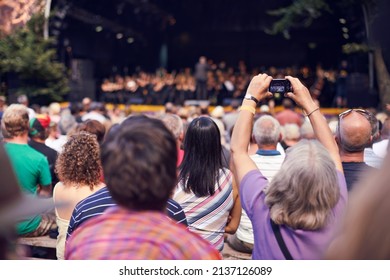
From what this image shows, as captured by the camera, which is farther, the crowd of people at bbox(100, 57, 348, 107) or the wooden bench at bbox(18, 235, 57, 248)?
the crowd of people at bbox(100, 57, 348, 107)

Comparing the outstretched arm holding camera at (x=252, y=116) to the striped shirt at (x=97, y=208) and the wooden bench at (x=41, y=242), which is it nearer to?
the striped shirt at (x=97, y=208)

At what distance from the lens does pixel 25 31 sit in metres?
12.5

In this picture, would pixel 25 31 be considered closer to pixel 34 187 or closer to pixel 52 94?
pixel 52 94

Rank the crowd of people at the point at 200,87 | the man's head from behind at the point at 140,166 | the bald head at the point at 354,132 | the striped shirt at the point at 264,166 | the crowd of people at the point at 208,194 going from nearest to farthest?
the crowd of people at the point at 208,194 → the man's head from behind at the point at 140,166 → the bald head at the point at 354,132 → the striped shirt at the point at 264,166 → the crowd of people at the point at 200,87

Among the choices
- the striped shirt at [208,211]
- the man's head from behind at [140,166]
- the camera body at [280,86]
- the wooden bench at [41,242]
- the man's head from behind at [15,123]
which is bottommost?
the wooden bench at [41,242]

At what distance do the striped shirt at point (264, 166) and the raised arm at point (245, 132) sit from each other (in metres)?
1.10

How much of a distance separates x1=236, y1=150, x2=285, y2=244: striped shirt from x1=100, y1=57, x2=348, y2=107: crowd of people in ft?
36.7

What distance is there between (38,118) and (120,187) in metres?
3.44

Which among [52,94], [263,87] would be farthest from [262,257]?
[52,94]

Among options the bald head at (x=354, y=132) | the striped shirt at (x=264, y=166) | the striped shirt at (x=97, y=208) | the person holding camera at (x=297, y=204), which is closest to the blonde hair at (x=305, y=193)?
the person holding camera at (x=297, y=204)

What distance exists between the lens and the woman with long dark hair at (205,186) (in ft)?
8.61

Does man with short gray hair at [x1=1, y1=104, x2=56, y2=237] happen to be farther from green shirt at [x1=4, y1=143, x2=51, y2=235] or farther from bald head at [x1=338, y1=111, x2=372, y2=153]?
bald head at [x1=338, y1=111, x2=372, y2=153]

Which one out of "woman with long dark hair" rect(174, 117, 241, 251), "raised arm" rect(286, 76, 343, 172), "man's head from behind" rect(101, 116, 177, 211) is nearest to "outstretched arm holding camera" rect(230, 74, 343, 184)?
"raised arm" rect(286, 76, 343, 172)

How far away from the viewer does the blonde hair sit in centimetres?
160
